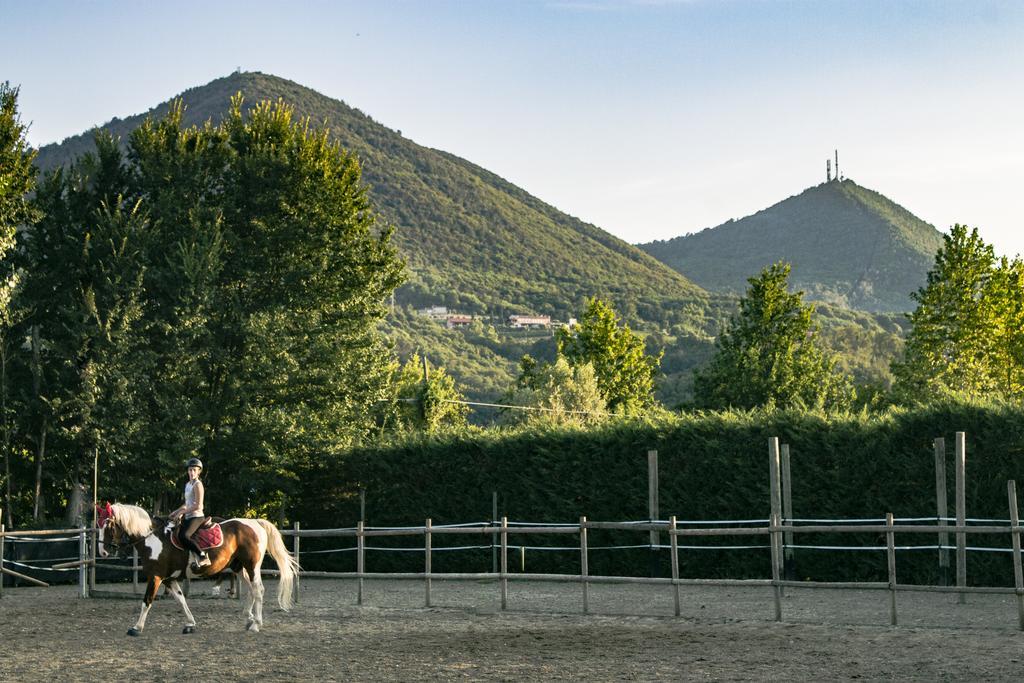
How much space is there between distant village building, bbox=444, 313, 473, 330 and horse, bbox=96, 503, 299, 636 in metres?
96.1

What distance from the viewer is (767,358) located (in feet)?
152

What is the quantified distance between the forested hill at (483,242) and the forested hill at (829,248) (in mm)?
27169

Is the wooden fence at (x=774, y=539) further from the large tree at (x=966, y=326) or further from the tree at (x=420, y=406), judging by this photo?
the large tree at (x=966, y=326)

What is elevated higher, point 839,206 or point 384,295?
point 839,206

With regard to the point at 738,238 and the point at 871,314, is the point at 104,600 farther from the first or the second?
the point at 738,238

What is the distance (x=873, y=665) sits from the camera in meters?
11.2

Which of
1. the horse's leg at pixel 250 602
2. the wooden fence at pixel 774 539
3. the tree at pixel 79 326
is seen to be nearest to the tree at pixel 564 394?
the tree at pixel 79 326

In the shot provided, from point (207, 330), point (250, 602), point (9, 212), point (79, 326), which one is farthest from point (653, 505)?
point (9, 212)

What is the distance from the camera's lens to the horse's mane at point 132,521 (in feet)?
52.3

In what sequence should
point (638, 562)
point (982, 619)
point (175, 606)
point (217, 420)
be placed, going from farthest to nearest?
1. point (217, 420)
2. point (638, 562)
3. point (175, 606)
4. point (982, 619)

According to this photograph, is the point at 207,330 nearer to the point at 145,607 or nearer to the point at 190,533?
the point at 190,533

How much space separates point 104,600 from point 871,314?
12321cm

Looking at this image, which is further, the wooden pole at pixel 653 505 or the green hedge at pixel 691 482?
the wooden pole at pixel 653 505

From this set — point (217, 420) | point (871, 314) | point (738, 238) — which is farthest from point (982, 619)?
point (738, 238)
